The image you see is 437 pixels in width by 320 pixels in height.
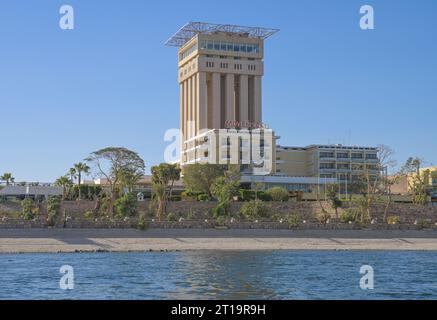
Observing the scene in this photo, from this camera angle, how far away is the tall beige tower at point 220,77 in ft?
573

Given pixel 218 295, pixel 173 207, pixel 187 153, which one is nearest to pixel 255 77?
pixel 187 153

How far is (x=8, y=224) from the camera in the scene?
74125 mm

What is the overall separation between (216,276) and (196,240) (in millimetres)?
30432

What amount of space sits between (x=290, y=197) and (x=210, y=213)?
38.6 metres

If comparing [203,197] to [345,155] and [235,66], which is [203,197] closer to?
[235,66]

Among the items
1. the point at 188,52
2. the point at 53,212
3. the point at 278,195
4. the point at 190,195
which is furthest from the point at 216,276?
the point at 188,52

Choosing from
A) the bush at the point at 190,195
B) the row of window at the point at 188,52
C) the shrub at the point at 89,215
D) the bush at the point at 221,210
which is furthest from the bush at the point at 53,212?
the row of window at the point at 188,52

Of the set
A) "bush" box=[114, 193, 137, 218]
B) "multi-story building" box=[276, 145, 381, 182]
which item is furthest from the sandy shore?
"multi-story building" box=[276, 145, 381, 182]

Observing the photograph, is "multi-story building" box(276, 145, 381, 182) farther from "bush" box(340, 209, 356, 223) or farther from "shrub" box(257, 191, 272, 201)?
"bush" box(340, 209, 356, 223)

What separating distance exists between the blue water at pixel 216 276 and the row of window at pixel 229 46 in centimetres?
11549

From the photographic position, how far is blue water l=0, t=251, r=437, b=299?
36.6 meters

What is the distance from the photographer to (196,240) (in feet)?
246

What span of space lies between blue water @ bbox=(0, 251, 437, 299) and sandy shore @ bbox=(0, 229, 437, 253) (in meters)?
5.20
